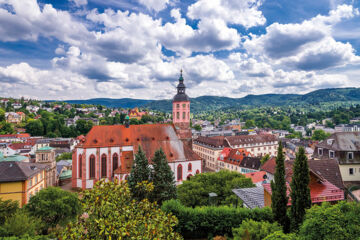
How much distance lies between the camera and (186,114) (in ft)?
159

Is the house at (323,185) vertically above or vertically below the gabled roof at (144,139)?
below

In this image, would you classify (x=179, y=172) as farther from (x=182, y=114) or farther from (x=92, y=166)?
(x=92, y=166)

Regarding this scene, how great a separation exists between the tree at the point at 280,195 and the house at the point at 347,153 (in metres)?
18.3

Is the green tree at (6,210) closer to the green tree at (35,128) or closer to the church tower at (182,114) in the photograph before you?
the church tower at (182,114)

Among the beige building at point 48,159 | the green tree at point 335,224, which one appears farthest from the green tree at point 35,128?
the green tree at point 335,224

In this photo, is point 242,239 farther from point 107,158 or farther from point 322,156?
point 107,158

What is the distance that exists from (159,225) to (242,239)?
775 centimetres

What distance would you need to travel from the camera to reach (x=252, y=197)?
21047 millimetres

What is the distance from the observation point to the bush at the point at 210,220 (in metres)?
18.4

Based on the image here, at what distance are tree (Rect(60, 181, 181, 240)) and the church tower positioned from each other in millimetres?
39413

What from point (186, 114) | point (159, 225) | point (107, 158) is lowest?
point (107, 158)

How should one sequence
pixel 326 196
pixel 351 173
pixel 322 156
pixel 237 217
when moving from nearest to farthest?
pixel 326 196
pixel 237 217
pixel 351 173
pixel 322 156

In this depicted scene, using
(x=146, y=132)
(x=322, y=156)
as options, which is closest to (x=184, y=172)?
(x=146, y=132)

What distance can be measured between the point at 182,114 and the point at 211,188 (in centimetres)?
2186
